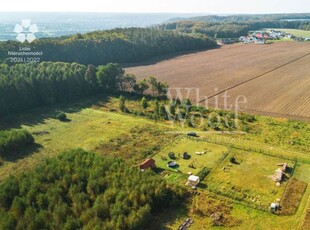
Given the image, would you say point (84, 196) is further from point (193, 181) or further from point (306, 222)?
point (306, 222)

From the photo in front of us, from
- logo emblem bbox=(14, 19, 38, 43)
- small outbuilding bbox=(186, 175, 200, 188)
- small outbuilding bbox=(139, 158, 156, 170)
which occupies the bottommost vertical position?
small outbuilding bbox=(186, 175, 200, 188)

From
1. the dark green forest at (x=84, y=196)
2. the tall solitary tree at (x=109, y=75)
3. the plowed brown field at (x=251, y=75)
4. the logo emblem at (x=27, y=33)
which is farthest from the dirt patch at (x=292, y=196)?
the logo emblem at (x=27, y=33)

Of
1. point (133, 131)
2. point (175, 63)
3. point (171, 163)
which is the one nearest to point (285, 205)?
point (171, 163)

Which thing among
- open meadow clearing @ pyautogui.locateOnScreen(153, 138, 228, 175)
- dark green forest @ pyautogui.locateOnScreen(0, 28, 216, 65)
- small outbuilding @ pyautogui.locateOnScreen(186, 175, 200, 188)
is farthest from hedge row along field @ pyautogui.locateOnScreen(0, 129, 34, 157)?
dark green forest @ pyautogui.locateOnScreen(0, 28, 216, 65)

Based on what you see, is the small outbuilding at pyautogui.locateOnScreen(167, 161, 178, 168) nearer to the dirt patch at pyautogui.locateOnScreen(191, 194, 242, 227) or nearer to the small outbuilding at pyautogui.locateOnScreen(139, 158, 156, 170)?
the small outbuilding at pyautogui.locateOnScreen(139, 158, 156, 170)

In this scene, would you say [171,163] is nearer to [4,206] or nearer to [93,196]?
[93,196]
